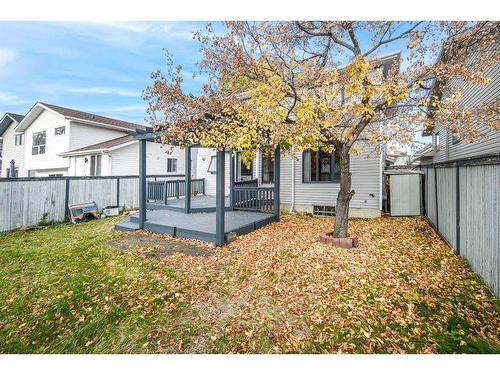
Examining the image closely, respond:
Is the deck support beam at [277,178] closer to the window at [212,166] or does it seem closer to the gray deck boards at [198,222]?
the gray deck boards at [198,222]

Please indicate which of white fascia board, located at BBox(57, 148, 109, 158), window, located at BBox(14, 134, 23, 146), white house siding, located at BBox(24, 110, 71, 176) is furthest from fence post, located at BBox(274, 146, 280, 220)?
window, located at BBox(14, 134, 23, 146)

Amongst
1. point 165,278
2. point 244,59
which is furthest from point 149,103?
point 165,278

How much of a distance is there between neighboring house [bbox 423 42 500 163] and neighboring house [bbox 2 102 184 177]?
51.7ft

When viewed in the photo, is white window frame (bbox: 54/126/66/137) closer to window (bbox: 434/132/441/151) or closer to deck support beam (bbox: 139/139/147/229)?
deck support beam (bbox: 139/139/147/229)

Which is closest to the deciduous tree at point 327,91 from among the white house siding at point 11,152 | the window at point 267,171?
the window at point 267,171

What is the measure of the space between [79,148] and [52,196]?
9628 millimetres

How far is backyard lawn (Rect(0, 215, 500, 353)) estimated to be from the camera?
264cm

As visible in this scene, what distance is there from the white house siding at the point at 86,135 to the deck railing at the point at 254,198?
14.5 m

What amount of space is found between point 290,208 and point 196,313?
741 cm

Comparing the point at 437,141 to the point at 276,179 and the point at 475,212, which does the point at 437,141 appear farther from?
the point at 475,212

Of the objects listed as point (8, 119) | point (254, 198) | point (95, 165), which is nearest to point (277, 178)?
point (254, 198)

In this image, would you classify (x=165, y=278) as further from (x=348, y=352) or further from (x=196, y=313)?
(x=348, y=352)

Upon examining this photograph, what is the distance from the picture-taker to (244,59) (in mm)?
5195
